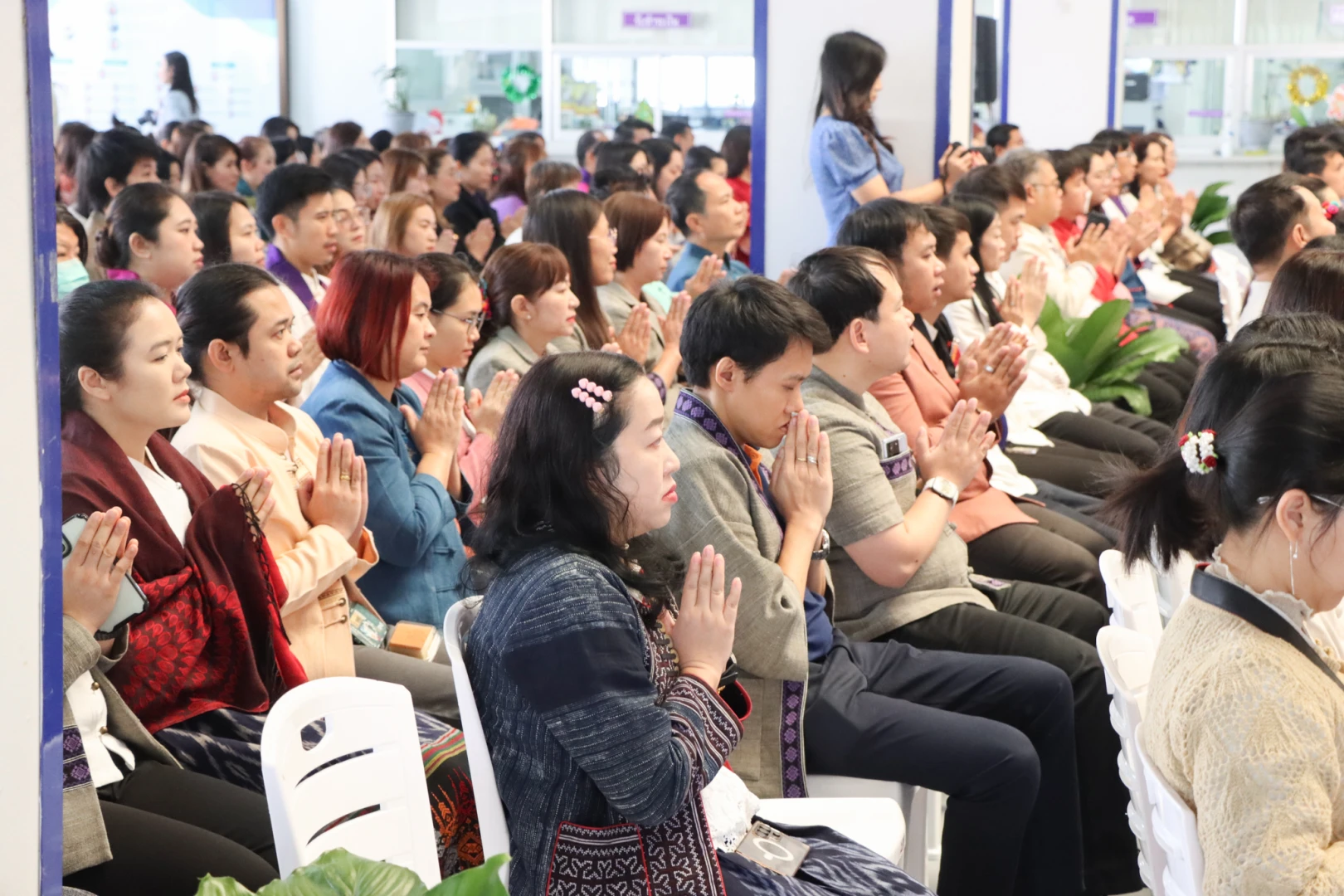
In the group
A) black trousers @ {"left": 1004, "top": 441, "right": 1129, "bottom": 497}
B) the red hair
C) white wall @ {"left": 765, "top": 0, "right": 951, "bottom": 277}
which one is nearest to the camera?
the red hair

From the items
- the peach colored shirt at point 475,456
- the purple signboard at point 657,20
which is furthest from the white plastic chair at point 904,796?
the purple signboard at point 657,20

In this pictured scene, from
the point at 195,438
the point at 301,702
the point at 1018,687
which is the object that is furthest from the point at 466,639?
the point at 1018,687

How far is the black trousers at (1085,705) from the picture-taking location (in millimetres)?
2562

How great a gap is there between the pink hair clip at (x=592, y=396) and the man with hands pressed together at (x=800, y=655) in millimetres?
398

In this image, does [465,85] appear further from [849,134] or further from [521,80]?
[849,134]

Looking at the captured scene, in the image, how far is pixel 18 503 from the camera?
1144 millimetres

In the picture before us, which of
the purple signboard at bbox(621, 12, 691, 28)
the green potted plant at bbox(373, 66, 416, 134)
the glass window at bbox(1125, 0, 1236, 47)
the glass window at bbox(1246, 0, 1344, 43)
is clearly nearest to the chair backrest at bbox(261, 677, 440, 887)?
the green potted plant at bbox(373, 66, 416, 134)

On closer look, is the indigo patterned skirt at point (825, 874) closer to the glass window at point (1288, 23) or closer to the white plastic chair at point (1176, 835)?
the white plastic chair at point (1176, 835)

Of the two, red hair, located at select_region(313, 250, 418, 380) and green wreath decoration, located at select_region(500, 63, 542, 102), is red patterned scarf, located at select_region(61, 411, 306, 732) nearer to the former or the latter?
red hair, located at select_region(313, 250, 418, 380)

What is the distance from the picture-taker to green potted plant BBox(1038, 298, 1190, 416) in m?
4.46

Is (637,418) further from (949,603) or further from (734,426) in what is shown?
(949,603)

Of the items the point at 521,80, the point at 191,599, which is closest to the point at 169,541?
the point at 191,599

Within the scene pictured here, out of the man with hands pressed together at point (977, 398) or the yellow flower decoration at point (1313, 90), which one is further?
the yellow flower decoration at point (1313, 90)

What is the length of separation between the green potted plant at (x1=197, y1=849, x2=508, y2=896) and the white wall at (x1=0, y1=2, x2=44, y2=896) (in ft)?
0.71
